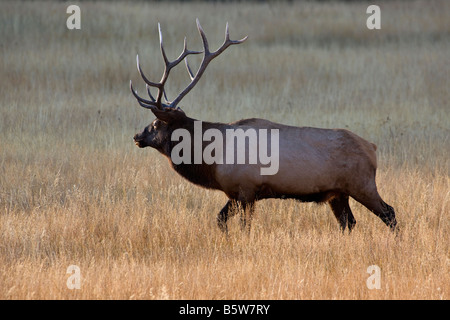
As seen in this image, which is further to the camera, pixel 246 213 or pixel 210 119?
pixel 210 119

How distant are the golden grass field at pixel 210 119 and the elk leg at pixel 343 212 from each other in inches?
6.3

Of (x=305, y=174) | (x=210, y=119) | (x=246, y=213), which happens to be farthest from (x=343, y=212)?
(x=210, y=119)

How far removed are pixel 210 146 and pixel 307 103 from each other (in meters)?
7.17

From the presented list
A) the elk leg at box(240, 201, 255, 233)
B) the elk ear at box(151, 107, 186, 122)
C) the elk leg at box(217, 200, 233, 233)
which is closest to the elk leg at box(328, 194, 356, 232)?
the elk leg at box(240, 201, 255, 233)

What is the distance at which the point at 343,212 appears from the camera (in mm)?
7328

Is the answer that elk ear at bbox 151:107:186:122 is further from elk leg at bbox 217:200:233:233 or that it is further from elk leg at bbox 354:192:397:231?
elk leg at bbox 354:192:397:231

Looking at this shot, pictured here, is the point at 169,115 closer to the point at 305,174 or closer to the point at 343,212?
the point at 305,174

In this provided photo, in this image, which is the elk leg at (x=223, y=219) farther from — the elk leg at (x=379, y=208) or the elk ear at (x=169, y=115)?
the elk leg at (x=379, y=208)

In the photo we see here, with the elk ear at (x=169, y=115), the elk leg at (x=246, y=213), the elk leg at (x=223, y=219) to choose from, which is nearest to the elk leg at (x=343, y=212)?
the elk leg at (x=246, y=213)

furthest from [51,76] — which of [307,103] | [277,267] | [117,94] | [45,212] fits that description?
[277,267]

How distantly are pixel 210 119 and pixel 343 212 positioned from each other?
18.0 feet

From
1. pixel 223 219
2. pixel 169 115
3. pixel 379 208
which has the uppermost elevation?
pixel 169 115

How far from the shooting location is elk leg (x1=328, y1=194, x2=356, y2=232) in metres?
7.32

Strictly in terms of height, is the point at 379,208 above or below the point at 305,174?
below
